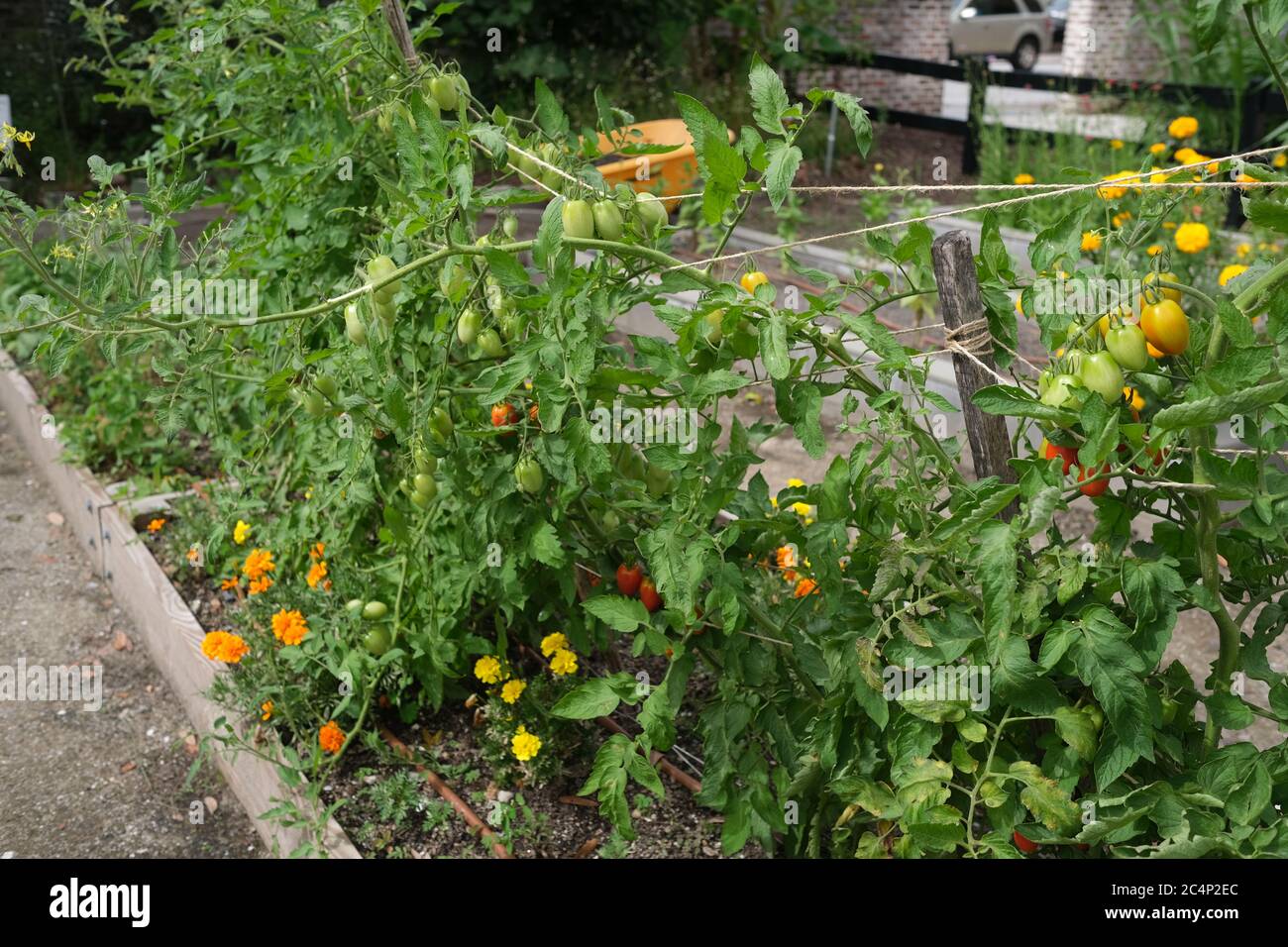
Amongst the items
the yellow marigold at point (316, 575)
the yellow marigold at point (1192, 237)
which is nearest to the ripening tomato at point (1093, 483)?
the yellow marigold at point (316, 575)

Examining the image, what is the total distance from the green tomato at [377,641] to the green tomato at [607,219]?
1114 millimetres

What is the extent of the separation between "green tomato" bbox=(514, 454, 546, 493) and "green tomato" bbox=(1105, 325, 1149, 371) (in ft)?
2.99

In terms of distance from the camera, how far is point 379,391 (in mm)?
2230

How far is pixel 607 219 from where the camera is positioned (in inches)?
72.9

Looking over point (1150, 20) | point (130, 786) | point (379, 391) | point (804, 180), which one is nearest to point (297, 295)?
point (379, 391)

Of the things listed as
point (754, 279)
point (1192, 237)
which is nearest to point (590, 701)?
point (754, 279)

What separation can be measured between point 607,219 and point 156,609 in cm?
224

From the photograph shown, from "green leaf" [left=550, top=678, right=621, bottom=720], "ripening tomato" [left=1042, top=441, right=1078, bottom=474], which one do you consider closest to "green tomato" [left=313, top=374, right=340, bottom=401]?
"green leaf" [left=550, top=678, right=621, bottom=720]

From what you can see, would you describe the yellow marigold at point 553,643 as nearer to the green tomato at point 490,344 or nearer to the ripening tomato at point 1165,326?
the green tomato at point 490,344

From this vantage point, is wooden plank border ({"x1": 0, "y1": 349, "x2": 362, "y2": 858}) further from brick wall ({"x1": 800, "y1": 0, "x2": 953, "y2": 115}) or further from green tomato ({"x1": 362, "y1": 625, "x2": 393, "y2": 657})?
brick wall ({"x1": 800, "y1": 0, "x2": 953, "y2": 115})

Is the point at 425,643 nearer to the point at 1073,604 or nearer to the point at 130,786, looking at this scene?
the point at 130,786

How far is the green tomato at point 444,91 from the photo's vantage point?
220 cm

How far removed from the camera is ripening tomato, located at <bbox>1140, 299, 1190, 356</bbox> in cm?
163

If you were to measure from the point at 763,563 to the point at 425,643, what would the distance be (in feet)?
2.38
